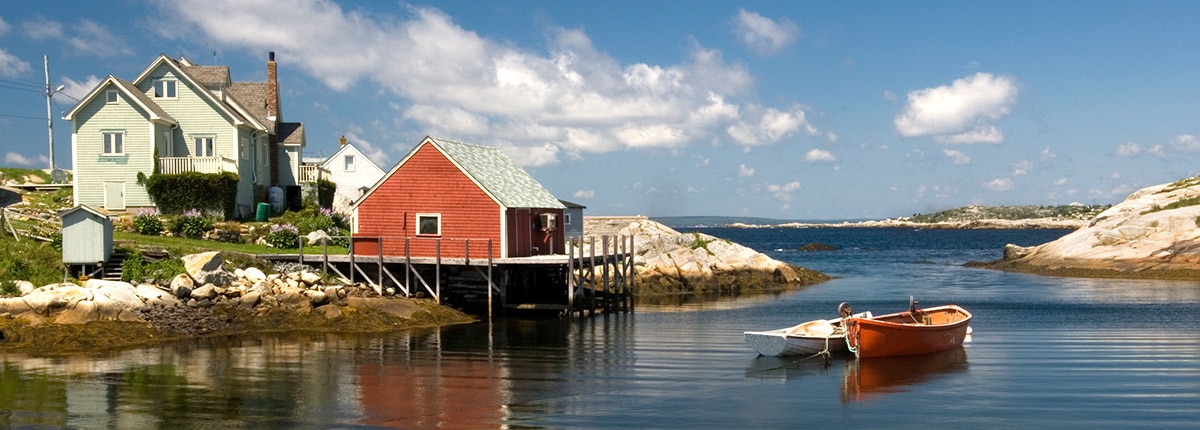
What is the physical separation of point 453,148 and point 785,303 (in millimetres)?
15734

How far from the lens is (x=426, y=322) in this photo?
33.8 metres

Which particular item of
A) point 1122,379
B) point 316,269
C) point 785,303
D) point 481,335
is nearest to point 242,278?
point 316,269

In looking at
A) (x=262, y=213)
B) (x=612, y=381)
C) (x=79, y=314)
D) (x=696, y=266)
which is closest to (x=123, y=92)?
(x=262, y=213)

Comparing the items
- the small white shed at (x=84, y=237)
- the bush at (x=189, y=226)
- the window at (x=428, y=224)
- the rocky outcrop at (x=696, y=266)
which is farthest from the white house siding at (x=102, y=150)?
the rocky outcrop at (x=696, y=266)

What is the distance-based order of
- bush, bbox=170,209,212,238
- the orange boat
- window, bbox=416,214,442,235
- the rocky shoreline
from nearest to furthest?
the orange boat
the rocky shoreline
window, bbox=416,214,442,235
bush, bbox=170,209,212,238

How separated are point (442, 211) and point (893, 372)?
17.8 meters

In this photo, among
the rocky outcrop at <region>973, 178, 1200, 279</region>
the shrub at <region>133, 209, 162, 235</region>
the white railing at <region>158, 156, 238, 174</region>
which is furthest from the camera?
the rocky outcrop at <region>973, 178, 1200, 279</region>

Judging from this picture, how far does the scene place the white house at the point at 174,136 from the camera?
46.5 meters

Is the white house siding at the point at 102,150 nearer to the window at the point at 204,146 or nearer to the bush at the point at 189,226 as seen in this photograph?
the window at the point at 204,146

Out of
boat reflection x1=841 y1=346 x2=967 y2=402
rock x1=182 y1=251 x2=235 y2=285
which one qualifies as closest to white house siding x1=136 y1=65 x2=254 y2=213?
rock x1=182 y1=251 x2=235 y2=285

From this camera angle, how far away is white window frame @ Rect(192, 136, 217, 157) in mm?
49062

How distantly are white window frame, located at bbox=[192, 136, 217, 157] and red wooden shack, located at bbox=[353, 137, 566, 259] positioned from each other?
48.2ft

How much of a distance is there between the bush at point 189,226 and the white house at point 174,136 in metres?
4.77

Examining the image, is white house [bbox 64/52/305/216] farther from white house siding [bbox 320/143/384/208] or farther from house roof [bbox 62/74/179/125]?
white house siding [bbox 320/143/384/208]
